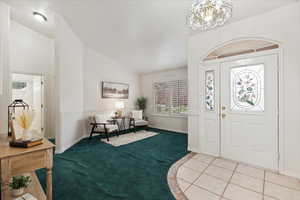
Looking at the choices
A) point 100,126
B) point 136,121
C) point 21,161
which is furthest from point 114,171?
point 136,121

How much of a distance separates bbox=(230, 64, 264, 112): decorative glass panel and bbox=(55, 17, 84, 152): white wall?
376 centimetres

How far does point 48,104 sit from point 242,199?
4.95 metres

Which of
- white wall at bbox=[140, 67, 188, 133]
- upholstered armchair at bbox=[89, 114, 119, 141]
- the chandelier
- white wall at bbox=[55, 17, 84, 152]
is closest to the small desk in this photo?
white wall at bbox=[55, 17, 84, 152]

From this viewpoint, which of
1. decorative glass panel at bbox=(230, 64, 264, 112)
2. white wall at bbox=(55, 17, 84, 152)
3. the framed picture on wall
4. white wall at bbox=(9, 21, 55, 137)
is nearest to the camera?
decorative glass panel at bbox=(230, 64, 264, 112)

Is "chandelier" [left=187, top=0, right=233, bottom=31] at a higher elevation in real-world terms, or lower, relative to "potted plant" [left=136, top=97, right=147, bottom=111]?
higher

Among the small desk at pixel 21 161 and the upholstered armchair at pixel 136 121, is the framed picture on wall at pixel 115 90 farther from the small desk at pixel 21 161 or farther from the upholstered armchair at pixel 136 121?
the small desk at pixel 21 161

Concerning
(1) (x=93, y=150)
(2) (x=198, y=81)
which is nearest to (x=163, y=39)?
(2) (x=198, y=81)

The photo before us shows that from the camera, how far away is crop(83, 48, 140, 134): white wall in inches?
178

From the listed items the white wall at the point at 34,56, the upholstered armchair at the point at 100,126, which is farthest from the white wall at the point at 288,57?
the white wall at the point at 34,56

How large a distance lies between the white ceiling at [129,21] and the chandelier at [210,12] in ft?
2.63

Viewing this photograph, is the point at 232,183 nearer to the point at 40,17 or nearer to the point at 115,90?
the point at 115,90

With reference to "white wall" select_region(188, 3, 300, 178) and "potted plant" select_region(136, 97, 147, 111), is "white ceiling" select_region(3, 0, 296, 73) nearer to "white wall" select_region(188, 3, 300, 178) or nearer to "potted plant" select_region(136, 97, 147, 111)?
"white wall" select_region(188, 3, 300, 178)

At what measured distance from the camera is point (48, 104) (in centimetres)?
406

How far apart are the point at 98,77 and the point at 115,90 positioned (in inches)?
33.4
